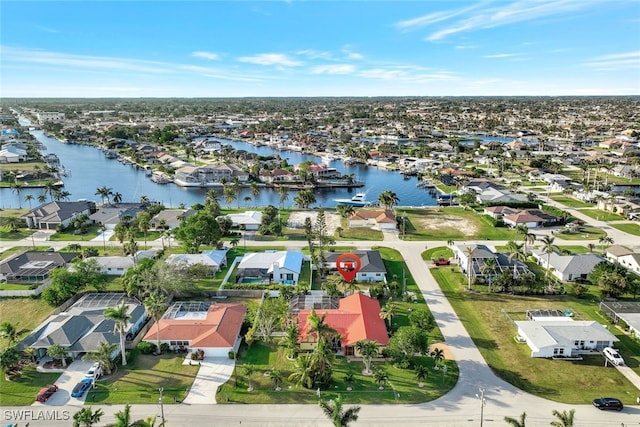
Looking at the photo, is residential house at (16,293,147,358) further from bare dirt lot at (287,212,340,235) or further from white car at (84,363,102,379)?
bare dirt lot at (287,212,340,235)

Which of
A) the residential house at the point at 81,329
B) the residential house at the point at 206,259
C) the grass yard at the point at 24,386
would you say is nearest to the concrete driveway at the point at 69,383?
the grass yard at the point at 24,386

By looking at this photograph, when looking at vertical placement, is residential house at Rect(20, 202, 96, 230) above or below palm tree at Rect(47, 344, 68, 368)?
above

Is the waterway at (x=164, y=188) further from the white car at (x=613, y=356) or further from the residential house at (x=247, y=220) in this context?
the white car at (x=613, y=356)

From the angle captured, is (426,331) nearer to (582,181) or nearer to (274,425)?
(274,425)

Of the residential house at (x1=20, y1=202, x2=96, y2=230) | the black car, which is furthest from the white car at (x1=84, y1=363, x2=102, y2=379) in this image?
the residential house at (x1=20, y1=202, x2=96, y2=230)

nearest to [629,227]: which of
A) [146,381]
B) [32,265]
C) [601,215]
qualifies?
[601,215]

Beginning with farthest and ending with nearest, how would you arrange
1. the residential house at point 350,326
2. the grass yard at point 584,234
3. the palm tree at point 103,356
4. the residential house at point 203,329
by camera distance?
the grass yard at point 584,234, the residential house at point 350,326, the residential house at point 203,329, the palm tree at point 103,356
